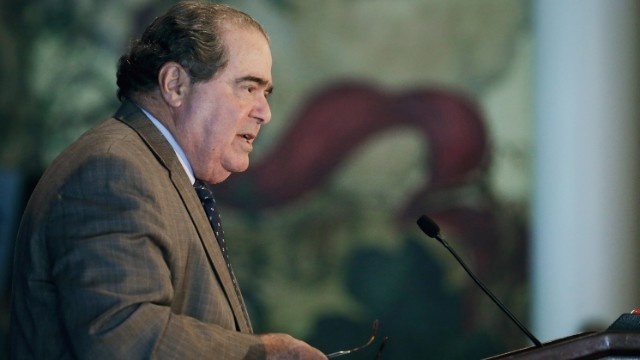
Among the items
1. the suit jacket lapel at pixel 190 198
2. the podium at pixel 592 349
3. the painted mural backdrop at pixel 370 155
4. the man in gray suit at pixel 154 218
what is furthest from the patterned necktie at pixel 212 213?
the painted mural backdrop at pixel 370 155

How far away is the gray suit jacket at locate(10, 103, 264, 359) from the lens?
1.84 metres

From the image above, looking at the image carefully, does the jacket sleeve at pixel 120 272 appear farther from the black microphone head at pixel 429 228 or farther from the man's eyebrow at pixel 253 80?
the black microphone head at pixel 429 228

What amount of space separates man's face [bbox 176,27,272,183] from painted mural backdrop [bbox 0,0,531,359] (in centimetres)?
257

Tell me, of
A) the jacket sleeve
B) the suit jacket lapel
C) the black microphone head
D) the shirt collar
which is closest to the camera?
the jacket sleeve

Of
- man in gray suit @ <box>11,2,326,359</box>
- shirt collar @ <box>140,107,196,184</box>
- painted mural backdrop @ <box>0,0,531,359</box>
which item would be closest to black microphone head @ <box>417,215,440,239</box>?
man in gray suit @ <box>11,2,326,359</box>

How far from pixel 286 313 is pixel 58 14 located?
193 cm

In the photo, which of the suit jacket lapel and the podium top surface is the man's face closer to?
the suit jacket lapel

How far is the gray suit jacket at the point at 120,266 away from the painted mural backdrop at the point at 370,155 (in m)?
2.86

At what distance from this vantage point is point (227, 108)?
7.72 feet

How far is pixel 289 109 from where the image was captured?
16.7 feet

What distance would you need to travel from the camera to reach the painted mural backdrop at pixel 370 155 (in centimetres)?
498

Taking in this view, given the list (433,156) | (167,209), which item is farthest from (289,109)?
(167,209)

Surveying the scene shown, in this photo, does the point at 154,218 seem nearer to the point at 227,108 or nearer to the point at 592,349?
the point at 227,108

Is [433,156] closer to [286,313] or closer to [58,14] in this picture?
[286,313]
